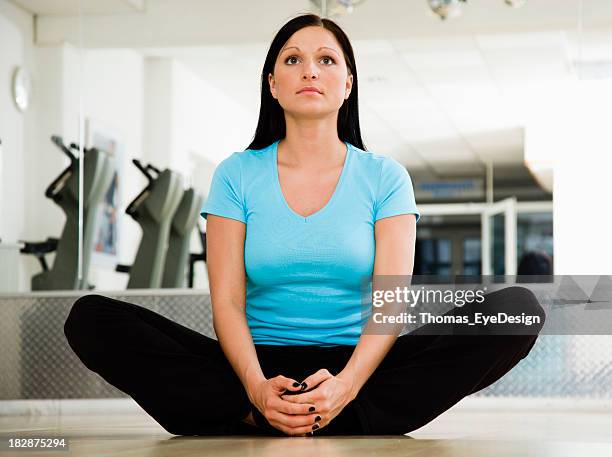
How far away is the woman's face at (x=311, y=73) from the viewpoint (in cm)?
191

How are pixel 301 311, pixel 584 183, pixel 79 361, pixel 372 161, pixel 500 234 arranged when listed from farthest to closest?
pixel 500 234 < pixel 584 183 < pixel 79 361 < pixel 372 161 < pixel 301 311

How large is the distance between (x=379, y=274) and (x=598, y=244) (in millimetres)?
3100

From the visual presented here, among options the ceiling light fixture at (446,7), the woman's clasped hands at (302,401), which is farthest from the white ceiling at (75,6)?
the woman's clasped hands at (302,401)

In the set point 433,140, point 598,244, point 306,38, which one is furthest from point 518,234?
point 306,38

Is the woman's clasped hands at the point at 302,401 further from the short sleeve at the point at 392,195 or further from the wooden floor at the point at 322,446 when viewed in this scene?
the short sleeve at the point at 392,195

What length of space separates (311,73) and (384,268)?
1.30 feet

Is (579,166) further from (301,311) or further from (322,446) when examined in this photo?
(322,446)

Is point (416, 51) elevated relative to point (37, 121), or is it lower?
elevated

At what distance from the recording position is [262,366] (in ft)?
6.03

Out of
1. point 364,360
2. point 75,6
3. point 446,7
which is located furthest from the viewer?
point 75,6

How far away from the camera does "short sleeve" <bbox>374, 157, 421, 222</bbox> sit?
6.19 ft

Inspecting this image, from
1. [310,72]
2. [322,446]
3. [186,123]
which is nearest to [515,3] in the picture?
[186,123]

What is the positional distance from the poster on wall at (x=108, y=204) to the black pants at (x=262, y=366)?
3.69 metres

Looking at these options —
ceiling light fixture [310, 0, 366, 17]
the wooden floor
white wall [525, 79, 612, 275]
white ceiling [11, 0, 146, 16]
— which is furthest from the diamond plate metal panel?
white ceiling [11, 0, 146, 16]
